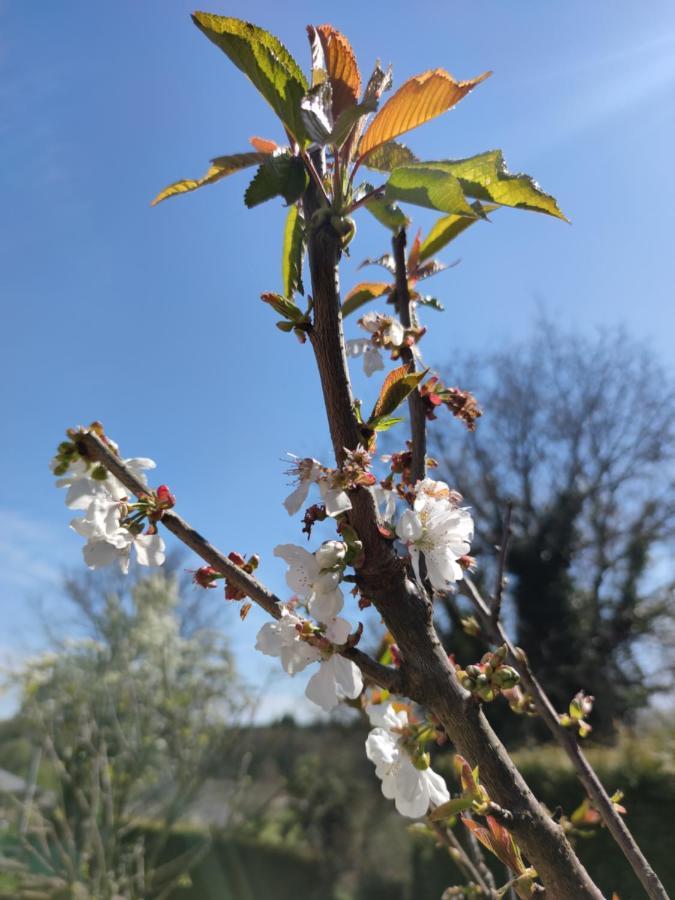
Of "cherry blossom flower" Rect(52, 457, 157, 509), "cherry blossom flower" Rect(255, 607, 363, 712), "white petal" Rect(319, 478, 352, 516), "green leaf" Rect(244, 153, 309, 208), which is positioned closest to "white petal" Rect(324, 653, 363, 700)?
"cherry blossom flower" Rect(255, 607, 363, 712)

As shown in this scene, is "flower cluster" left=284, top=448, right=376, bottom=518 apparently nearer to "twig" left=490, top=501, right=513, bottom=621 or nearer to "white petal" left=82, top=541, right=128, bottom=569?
"white petal" left=82, top=541, right=128, bottom=569

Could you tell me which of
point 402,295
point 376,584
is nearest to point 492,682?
point 376,584

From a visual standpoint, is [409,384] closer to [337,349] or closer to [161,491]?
[337,349]

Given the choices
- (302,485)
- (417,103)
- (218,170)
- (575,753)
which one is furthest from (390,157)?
(575,753)

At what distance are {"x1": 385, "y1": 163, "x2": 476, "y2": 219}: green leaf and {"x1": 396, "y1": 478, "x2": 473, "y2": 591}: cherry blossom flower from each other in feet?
0.67

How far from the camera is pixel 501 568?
729 millimetres

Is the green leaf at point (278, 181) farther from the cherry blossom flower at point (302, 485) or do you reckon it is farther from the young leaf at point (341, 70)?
the cherry blossom flower at point (302, 485)

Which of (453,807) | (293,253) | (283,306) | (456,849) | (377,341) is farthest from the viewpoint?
(456,849)

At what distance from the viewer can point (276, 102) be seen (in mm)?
488

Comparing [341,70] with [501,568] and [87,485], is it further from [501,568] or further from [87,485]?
[501,568]

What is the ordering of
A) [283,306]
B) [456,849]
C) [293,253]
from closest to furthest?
[283,306], [293,253], [456,849]

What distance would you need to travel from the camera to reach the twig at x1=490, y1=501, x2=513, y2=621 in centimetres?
67

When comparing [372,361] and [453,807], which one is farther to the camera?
[372,361]

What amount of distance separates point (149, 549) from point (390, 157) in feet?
1.30
